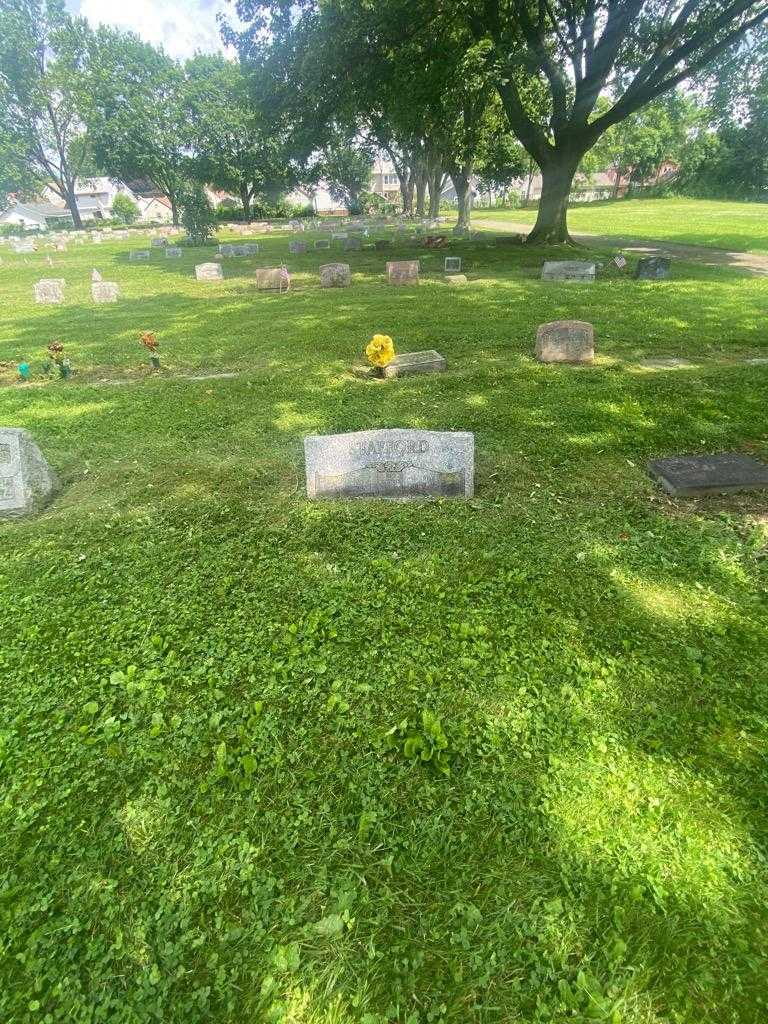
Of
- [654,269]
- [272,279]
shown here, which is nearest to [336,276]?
[272,279]

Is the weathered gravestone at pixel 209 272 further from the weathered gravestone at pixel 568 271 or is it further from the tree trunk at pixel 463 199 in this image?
the tree trunk at pixel 463 199

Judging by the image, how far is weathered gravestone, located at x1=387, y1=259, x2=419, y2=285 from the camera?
15.9 m

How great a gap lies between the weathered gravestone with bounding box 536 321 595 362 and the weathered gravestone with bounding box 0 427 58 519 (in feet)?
23.7

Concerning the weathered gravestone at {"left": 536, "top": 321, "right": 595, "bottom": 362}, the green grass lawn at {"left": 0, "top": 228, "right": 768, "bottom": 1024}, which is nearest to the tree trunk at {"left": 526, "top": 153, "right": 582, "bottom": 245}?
the weathered gravestone at {"left": 536, "top": 321, "right": 595, "bottom": 362}

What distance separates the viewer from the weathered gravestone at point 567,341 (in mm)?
8273

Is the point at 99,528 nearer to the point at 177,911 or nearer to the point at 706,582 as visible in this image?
the point at 177,911

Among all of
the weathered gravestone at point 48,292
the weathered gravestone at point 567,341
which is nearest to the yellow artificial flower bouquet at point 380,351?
the weathered gravestone at point 567,341

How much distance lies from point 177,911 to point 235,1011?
0.42 meters

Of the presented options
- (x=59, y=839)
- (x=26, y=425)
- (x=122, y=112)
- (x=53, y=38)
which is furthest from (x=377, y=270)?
(x=53, y=38)

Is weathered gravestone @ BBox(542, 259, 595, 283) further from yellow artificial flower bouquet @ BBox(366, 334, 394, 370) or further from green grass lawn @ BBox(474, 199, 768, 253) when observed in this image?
yellow artificial flower bouquet @ BBox(366, 334, 394, 370)

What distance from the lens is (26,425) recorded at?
6.80 meters

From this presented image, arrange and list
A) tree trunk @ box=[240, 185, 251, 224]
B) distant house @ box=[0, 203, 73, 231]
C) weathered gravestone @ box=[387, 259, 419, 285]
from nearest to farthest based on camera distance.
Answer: weathered gravestone @ box=[387, 259, 419, 285]
tree trunk @ box=[240, 185, 251, 224]
distant house @ box=[0, 203, 73, 231]

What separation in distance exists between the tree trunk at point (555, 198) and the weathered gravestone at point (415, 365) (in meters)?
16.2

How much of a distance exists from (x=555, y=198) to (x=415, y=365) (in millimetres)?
17740
